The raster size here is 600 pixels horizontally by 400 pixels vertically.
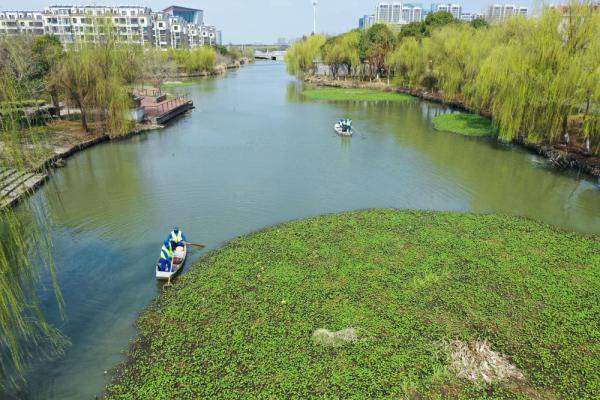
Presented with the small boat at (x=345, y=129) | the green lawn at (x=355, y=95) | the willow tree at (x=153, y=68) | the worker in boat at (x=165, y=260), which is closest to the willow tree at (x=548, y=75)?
the small boat at (x=345, y=129)

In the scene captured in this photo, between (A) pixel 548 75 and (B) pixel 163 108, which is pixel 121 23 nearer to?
(B) pixel 163 108

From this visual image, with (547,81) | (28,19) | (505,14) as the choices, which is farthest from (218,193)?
(28,19)

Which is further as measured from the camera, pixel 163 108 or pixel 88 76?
pixel 163 108

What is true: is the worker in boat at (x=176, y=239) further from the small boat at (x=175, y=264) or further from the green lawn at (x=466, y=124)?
the green lawn at (x=466, y=124)

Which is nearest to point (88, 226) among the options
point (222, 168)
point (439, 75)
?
point (222, 168)

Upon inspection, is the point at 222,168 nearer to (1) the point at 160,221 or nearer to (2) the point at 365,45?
(1) the point at 160,221

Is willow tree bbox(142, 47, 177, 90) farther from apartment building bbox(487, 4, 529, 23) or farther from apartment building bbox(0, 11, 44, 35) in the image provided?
apartment building bbox(0, 11, 44, 35)
